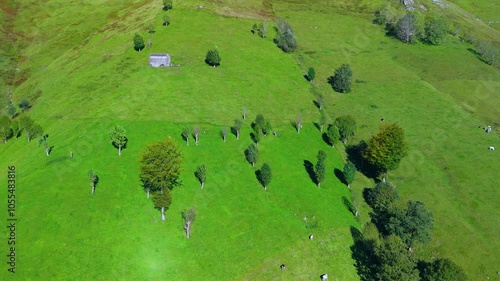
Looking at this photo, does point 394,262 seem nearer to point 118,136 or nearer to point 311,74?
point 118,136

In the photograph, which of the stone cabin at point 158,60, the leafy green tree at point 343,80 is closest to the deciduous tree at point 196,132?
the stone cabin at point 158,60

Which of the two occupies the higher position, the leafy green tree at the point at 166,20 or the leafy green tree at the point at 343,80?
Result: the leafy green tree at the point at 166,20

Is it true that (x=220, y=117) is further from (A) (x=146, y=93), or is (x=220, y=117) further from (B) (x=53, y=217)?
Answer: (B) (x=53, y=217)

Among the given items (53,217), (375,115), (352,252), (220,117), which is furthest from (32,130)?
(375,115)

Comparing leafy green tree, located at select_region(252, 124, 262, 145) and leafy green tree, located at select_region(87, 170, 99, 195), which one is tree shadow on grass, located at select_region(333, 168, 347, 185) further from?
A: leafy green tree, located at select_region(87, 170, 99, 195)

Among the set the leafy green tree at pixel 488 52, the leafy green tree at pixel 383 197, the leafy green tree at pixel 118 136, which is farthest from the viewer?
the leafy green tree at pixel 488 52

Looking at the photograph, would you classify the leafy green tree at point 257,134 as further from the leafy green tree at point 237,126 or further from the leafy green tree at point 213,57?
the leafy green tree at point 213,57
